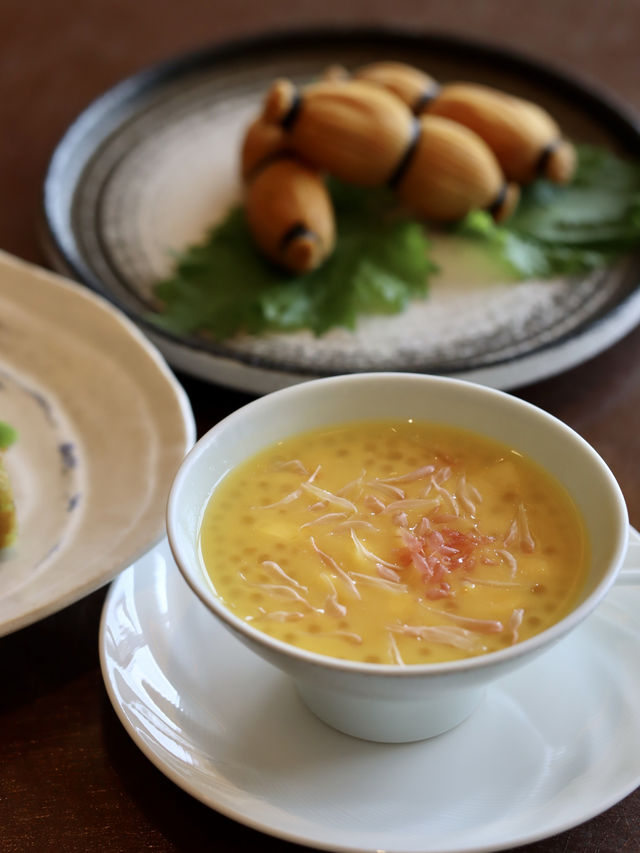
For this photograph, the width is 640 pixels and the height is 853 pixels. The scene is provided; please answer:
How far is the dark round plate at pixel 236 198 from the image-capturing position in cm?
116

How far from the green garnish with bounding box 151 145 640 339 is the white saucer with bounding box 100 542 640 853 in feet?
1.67

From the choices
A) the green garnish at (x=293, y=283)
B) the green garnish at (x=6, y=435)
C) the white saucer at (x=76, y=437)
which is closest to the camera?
the white saucer at (x=76, y=437)

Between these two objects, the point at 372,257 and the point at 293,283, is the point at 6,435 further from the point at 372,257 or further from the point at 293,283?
the point at 372,257

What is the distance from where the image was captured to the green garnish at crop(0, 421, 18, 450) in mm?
1063

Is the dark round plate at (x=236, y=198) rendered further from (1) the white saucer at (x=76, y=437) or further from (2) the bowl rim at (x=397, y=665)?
(2) the bowl rim at (x=397, y=665)

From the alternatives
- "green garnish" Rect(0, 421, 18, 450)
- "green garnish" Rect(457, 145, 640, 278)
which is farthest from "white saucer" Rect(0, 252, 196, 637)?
"green garnish" Rect(457, 145, 640, 278)

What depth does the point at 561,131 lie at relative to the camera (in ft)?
5.40

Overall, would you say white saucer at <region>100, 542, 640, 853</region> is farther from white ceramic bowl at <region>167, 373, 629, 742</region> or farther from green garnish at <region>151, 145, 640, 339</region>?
green garnish at <region>151, 145, 640, 339</region>

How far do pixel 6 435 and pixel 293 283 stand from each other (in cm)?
43

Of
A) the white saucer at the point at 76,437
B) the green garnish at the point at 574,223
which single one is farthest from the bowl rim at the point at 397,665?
the green garnish at the point at 574,223

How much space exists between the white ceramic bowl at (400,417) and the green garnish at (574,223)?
0.56 meters

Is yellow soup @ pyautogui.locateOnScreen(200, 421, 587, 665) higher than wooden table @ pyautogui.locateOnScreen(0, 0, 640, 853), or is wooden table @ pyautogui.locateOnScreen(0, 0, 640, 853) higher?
yellow soup @ pyautogui.locateOnScreen(200, 421, 587, 665)

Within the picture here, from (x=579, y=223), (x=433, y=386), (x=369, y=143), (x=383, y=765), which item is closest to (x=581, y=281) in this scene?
(x=579, y=223)

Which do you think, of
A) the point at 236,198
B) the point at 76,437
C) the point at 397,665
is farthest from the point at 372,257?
the point at 397,665
